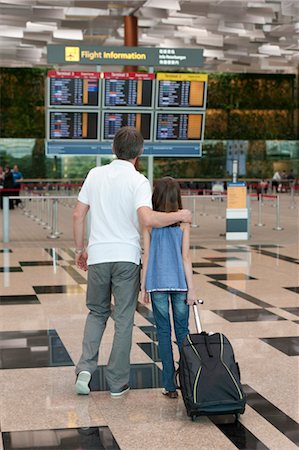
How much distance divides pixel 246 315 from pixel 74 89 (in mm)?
8694

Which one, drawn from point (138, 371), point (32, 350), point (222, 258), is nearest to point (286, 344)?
point (138, 371)

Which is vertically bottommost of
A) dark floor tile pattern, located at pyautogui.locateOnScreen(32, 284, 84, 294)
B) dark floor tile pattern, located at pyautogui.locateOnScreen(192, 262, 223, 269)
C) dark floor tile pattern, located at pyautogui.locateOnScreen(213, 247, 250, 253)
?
dark floor tile pattern, located at pyautogui.locateOnScreen(213, 247, 250, 253)

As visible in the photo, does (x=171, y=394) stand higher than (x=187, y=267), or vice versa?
(x=187, y=267)

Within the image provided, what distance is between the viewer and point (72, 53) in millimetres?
15797

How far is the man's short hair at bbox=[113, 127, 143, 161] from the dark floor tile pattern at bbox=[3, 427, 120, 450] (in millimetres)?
1749

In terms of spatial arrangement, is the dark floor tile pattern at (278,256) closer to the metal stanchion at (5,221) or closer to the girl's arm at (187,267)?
the metal stanchion at (5,221)

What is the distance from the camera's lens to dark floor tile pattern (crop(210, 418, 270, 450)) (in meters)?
4.54

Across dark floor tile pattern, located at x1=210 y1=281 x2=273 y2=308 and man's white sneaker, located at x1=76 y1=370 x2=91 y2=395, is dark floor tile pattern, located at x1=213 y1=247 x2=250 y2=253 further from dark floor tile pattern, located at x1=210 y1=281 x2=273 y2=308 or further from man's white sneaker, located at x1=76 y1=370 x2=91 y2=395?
man's white sneaker, located at x1=76 y1=370 x2=91 y2=395

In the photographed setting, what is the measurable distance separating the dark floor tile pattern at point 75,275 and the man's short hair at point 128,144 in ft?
18.2

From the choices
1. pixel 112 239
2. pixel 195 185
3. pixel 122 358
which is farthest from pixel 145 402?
pixel 195 185

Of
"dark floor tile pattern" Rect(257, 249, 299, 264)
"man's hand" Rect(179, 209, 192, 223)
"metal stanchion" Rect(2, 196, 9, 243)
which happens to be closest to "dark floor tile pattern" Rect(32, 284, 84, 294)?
"dark floor tile pattern" Rect(257, 249, 299, 264)

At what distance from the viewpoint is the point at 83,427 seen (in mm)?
4848

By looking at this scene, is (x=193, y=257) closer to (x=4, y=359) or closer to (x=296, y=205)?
(x=4, y=359)

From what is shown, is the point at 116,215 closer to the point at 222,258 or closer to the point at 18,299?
the point at 18,299
